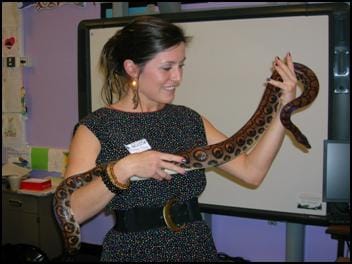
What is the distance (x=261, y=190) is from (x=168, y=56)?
150 centimetres

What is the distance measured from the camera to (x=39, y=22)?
144 inches

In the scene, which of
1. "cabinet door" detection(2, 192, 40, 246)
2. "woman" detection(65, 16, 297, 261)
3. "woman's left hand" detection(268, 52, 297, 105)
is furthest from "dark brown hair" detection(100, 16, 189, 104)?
"cabinet door" detection(2, 192, 40, 246)

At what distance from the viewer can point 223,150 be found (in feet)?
4.30

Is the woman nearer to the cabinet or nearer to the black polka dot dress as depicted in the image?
the black polka dot dress

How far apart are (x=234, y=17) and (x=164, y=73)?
4.42ft

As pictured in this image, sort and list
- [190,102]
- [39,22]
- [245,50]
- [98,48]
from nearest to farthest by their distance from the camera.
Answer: [245,50]
[190,102]
[98,48]
[39,22]

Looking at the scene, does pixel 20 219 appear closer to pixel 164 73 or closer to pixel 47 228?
pixel 47 228

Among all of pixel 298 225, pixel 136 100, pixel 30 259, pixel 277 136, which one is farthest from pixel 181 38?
pixel 30 259

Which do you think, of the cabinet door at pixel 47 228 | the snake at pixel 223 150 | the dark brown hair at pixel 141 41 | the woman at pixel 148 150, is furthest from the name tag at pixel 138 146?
the cabinet door at pixel 47 228

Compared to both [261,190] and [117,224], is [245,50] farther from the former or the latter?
[117,224]

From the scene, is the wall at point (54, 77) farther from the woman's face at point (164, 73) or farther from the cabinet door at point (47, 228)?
the woman's face at point (164, 73)

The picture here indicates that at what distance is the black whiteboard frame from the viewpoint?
2.17m

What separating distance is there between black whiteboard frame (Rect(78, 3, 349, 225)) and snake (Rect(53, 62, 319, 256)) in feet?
3.17

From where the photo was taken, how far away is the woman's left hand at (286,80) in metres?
1.25
